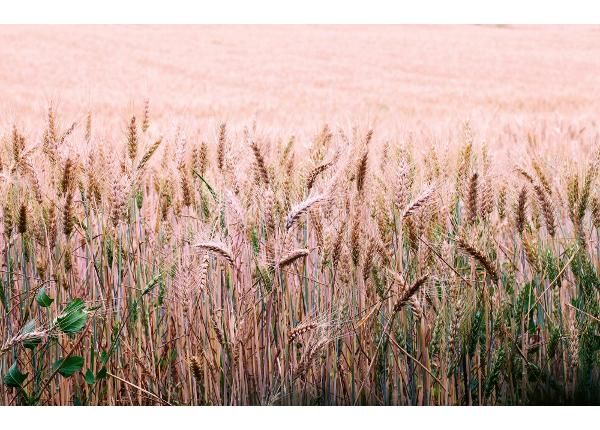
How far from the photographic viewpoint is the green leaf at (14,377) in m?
1.64

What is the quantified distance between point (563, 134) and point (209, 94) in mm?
4323

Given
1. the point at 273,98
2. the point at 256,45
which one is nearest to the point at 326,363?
the point at 273,98

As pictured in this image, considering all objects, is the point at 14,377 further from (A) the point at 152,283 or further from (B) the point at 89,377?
(A) the point at 152,283

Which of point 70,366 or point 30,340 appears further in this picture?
point 70,366

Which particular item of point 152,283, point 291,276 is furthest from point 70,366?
point 291,276

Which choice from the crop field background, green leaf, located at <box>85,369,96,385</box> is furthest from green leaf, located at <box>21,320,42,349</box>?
green leaf, located at <box>85,369,96,385</box>

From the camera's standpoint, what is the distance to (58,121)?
5.84ft

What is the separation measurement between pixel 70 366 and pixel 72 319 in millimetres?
120

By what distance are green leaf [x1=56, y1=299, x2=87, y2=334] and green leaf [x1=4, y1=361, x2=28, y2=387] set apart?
0.55 feet

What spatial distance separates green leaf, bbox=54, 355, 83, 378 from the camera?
63.6 inches

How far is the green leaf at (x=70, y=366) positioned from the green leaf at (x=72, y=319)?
0.28ft

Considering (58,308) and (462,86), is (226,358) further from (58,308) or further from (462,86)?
(462,86)

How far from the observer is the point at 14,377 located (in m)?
1.64

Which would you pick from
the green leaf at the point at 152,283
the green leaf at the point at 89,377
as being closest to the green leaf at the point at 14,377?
the green leaf at the point at 89,377
